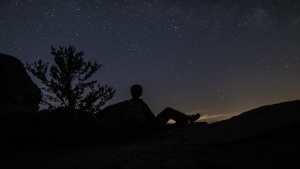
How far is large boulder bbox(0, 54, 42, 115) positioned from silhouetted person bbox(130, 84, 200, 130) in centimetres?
231

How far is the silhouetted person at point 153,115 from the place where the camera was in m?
5.20

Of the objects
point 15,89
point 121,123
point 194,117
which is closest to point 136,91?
point 121,123

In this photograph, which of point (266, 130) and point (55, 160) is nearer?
point (266, 130)

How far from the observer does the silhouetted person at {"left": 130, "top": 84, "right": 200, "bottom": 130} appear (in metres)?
5.20

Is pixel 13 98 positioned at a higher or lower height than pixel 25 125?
higher

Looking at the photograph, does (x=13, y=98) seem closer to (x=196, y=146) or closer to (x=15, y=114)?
(x=15, y=114)

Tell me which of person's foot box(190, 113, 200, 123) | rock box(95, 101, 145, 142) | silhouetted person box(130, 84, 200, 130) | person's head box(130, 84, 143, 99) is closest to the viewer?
rock box(95, 101, 145, 142)

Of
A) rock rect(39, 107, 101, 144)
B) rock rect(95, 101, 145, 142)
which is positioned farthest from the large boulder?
rock rect(95, 101, 145, 142)

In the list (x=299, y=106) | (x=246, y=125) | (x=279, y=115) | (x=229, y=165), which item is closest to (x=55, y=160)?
(x=229, y=165)

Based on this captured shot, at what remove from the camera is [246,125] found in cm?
279

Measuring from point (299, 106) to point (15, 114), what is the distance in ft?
15.1

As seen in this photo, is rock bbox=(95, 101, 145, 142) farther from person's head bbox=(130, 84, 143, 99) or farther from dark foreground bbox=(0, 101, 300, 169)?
dark foreground bbox=(0, 101, 300, 169)

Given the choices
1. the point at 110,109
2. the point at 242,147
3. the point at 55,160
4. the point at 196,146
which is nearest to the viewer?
the point at 242,147

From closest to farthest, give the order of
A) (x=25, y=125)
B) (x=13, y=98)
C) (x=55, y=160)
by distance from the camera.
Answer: (x=55, y=160) → (x=25, y=125) → (x=13, y=98)
